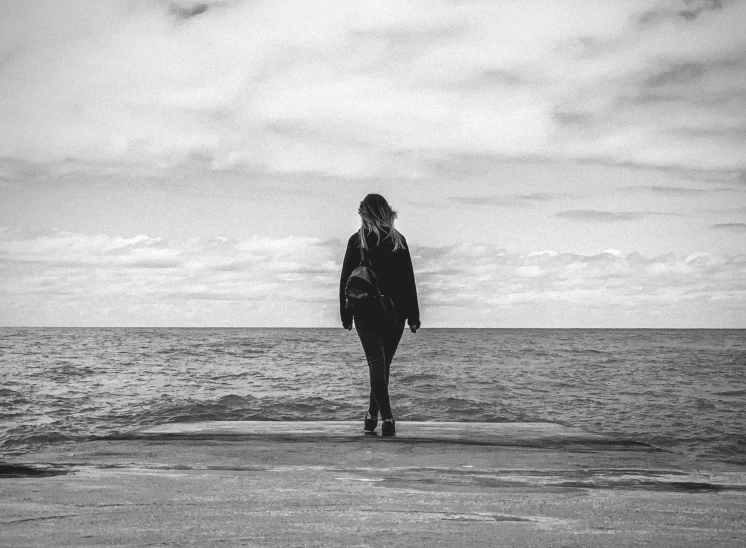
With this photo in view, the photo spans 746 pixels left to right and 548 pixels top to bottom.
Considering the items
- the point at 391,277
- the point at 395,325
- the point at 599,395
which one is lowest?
the point at 599,395

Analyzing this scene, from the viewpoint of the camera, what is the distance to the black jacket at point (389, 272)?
5.89 m

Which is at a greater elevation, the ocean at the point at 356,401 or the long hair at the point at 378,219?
the long hair at the point at 378,219

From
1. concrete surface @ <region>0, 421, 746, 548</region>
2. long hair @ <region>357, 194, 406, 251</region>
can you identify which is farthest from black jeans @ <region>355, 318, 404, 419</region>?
long hair @ <region>357, 194, 406, 251</region>

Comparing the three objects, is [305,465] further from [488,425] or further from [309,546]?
[488,425]

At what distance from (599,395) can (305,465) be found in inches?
825

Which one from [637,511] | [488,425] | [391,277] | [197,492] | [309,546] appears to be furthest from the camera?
[488,425]

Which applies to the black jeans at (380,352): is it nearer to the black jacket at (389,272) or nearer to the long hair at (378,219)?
the black jacket at (389,272)

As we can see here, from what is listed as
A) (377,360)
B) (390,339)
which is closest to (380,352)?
(377,360)

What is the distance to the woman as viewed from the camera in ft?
19.3

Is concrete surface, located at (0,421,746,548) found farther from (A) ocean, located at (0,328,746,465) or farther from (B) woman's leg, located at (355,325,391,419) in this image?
(A) ocean, located at (0,328,746,465)

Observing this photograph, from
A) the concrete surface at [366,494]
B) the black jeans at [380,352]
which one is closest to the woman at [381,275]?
the black jeans at [380,352]

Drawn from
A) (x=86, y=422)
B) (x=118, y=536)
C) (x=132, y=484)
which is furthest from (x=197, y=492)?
(x=86, y=422)

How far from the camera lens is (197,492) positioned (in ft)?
11.6

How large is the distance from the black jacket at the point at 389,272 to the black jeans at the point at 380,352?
0.14m
